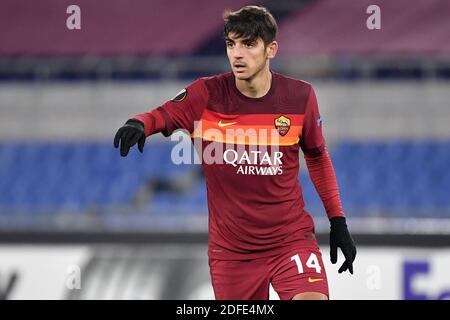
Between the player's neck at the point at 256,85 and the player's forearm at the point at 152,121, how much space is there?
476 mm

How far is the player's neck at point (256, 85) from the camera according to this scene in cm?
472

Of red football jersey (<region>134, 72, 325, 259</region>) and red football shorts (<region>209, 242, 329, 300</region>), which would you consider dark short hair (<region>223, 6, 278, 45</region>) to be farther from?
red football shorts (<region>209, 242, 329, 300</region>)

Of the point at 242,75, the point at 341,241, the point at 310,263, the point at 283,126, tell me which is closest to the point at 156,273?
the point at 341,241

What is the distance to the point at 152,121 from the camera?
4570 mm

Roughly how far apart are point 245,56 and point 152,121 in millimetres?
598

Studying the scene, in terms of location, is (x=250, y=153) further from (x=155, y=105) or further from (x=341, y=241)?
(x=155, y=105)

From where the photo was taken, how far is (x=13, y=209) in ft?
30.0

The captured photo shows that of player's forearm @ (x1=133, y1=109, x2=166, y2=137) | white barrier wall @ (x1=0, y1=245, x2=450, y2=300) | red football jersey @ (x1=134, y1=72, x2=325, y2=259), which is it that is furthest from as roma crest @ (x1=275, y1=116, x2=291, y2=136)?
white barrier wall @ (x1=0, y1=245, x2=450, y2=300)

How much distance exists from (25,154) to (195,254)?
3639mm

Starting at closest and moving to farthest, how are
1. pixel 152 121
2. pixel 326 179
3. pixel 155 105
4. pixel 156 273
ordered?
pixel 152 121 → pixel 326 179 → pixel 156 273 → pixel 155 105

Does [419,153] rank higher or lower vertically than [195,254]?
higher
